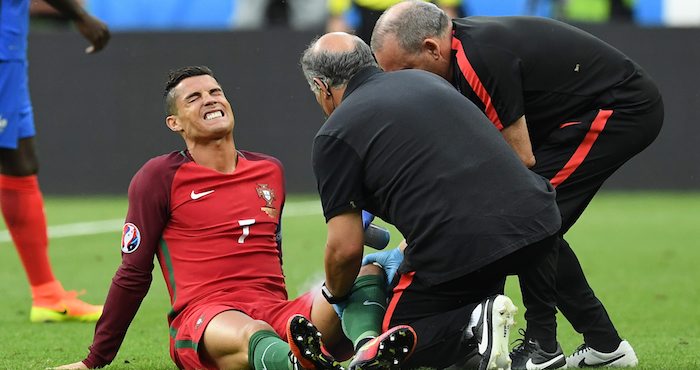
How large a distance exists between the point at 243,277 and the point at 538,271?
116 centimetres

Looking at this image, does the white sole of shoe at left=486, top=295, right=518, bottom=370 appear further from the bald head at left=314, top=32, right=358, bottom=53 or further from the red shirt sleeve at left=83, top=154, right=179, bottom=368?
the red shirt sleeve at left=83, top=154, right=179, bottom=368

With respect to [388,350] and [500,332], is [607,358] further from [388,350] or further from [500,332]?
[388,350]

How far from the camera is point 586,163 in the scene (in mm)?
5195

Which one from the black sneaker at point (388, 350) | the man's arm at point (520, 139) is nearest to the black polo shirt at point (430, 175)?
the black sneaker at point (388, 350)

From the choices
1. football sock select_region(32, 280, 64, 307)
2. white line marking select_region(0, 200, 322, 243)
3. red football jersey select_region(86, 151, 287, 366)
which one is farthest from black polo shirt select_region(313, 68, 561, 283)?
white line marking select_region(0, 200, 322, 243)

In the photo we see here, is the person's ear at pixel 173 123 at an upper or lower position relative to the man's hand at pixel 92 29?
upper

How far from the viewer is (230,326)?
4.75 m

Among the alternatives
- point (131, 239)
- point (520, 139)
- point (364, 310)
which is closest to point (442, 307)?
point (364, 310)

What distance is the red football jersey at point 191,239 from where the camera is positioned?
4980 mm

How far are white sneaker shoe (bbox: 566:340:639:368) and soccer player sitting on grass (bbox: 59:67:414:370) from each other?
37.0 inches

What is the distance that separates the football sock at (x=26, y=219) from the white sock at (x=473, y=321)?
3.29 metres

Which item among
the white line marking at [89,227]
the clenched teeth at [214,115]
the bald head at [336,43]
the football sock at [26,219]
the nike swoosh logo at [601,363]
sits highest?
the bald head at [336,43]

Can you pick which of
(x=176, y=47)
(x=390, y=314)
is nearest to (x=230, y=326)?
(x=390, y=314)

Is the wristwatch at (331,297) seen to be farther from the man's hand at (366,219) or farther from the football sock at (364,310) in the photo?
the man's hand at (366,219)
